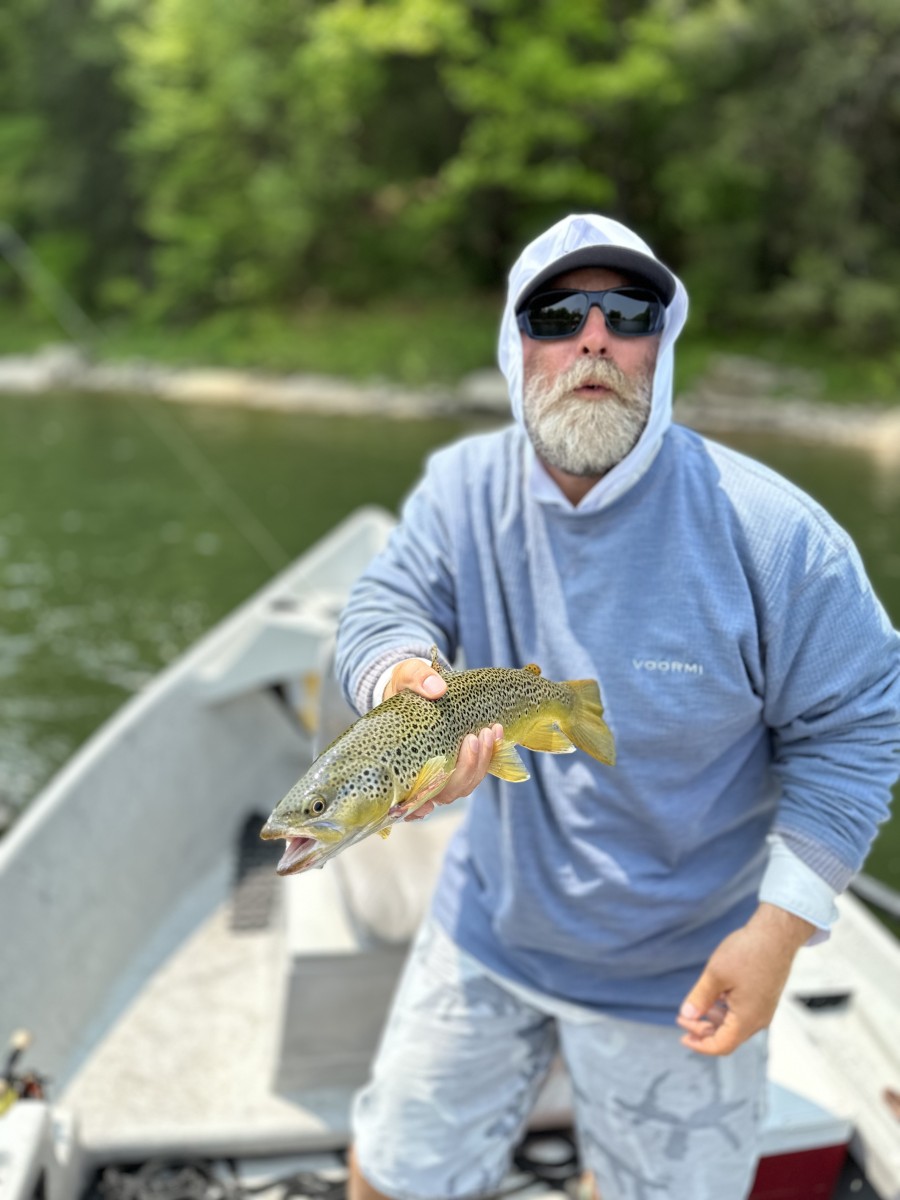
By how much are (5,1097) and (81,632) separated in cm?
1000

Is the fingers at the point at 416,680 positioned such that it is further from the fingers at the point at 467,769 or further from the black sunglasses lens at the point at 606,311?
the black sunglasses lens at the point at 606,311

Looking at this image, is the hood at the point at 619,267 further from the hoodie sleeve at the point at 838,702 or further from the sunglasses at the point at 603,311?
the hoodie sleeve at the point at 838,702

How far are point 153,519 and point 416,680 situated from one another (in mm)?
15714

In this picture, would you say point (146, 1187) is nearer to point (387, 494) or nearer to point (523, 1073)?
point (523, 1073)

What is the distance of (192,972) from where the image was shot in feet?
13.4

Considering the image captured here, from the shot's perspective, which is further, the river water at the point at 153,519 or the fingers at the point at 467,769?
the river water at the point at 153,519

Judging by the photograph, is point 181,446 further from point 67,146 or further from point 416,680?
point 416,680

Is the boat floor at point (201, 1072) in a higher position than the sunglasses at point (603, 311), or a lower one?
lower

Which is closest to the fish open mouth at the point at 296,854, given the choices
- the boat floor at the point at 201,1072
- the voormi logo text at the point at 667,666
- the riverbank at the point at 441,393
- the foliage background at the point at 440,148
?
the voormi logo text at the point at 667,666

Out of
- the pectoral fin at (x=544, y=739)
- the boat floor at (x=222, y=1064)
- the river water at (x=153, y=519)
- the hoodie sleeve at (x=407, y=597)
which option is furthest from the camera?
the river water at (x=153, y=519)

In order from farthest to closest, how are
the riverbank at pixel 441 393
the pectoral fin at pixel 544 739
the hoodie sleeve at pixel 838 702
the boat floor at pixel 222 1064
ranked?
the riverbank at pixel 441 393 < the boat floor at pixel 222 1064 < the hoodie sleeve at pixel 838 702 < the pectoral fin at pixel 544 739

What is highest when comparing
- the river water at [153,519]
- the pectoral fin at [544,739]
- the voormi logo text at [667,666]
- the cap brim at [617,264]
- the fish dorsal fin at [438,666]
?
the river water at [153,519]

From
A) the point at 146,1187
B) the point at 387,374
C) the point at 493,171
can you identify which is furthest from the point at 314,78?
the point at 146,1187

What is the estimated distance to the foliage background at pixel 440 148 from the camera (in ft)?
73.3
